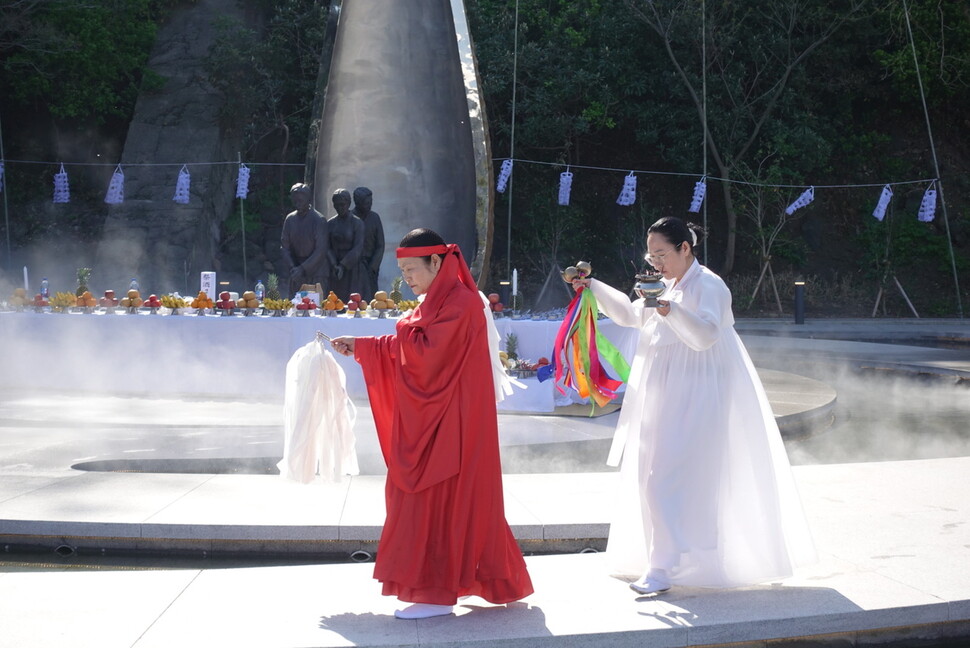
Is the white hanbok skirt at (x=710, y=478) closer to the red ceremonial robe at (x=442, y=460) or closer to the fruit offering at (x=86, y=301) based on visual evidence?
the red ceremonial robe at (x=442, y=460)

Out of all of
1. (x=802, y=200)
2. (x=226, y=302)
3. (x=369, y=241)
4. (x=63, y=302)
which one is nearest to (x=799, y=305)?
(x=802, y=200)

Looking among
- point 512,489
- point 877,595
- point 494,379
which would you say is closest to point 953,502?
point 877,595

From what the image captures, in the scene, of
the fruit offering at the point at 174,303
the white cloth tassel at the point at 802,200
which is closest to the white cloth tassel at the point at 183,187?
the fruit offering at the point at 174,303

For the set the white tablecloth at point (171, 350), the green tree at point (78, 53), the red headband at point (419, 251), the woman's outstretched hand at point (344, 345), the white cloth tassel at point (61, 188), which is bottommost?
the white tablecloth at point (171, 350)

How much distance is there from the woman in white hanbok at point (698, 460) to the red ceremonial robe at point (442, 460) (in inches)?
27.2

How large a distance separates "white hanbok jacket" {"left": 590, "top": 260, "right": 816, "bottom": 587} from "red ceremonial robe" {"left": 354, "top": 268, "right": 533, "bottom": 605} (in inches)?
27.6

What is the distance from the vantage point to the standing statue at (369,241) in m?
11.7

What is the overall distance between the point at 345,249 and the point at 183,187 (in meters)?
11.8

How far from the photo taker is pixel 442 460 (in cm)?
378

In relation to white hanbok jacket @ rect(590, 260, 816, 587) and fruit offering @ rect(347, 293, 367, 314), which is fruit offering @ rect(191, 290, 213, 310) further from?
white hanbok jacket @ rect(590, 260, 816, 587)

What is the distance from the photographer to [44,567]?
192 inches

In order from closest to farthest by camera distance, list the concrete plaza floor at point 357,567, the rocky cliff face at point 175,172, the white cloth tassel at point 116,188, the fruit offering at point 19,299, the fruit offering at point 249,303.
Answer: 1. the concrete plaza floor at point 357,567
2. the fruit offering at point 249,303
3. the fruit offering at point 19,299
4. the white cloth tassel at point 116,188
5. the rocky cliff face at point 175,172

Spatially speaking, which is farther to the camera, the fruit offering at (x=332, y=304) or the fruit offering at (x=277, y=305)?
the fruit offering at (x=277, y=305)

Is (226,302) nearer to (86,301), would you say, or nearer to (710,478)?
(86,301)
